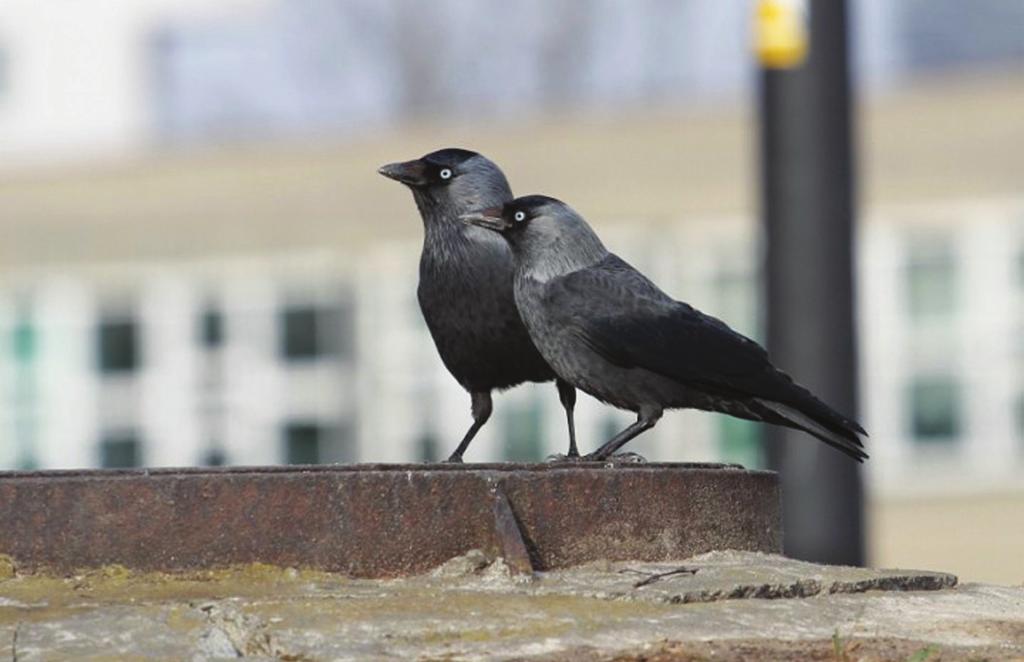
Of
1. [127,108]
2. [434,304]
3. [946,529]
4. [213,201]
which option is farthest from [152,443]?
[434,304]

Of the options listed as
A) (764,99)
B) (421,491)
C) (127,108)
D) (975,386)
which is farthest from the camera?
(127,108)

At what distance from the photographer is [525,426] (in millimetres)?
31484

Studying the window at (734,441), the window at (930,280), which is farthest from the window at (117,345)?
the window at (930,280)

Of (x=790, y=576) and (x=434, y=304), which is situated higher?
(x=434, y=304)

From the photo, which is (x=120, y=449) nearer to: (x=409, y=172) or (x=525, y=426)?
(x=525, y=426)

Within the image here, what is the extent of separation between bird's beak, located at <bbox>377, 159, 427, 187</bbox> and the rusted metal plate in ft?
4.85

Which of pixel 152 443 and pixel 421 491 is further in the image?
pixel 152 443

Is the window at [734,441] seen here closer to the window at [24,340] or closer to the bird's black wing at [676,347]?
the window at [24,340]

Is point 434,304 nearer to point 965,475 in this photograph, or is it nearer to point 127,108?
point 965,475

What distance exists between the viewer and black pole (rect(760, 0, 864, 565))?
408 inches

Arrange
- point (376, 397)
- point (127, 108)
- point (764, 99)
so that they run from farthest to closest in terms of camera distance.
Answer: point (127, 108) → point (376, 397) → point (764, 99)

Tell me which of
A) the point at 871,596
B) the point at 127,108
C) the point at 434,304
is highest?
the point at 127,108

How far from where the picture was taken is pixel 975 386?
97.0 ft

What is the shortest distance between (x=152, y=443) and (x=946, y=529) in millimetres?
10354
